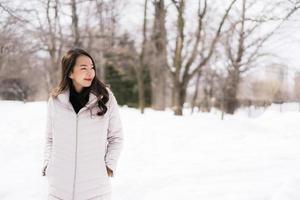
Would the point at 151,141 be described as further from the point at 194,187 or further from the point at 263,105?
the point at 263,105

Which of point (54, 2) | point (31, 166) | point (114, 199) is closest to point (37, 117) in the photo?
point (31, 166)

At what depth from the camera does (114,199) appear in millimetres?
6152

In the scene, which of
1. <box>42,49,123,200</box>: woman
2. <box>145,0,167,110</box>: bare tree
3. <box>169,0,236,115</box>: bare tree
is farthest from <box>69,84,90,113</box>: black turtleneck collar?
<box>145,0,167,110</box>: bare tree

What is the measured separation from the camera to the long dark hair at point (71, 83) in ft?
10.5

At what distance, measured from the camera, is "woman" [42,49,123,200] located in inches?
124

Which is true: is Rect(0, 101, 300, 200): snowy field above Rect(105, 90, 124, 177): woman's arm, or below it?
below

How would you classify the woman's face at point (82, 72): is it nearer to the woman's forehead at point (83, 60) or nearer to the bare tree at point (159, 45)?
the woman's forehead at point (83, 60)

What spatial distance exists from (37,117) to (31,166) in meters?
7.61

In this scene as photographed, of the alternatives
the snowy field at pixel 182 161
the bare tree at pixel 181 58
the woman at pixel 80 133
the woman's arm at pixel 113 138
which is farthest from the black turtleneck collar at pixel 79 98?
the bare tree at pixel 181 58

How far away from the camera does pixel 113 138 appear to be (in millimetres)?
3365

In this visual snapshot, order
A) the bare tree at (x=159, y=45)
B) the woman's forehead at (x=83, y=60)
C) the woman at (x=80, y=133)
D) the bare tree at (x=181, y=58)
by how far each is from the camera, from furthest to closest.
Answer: the bare tree at (x=159, y=45), the bare tree at (x=181, y=58), the woman's forehead at (x=83, y=60), the woman at (x=80, y=133)

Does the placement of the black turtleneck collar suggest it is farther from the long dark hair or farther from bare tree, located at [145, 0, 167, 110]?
bare tree, located at [145, 0, 167, 110]

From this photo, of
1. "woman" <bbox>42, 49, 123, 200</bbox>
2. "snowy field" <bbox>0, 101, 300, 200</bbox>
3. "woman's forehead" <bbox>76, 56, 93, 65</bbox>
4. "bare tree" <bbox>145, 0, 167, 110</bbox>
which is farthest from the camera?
"bare tree" <bbox>145, 0, 167, 110</bbox>

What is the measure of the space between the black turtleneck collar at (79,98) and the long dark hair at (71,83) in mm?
35
